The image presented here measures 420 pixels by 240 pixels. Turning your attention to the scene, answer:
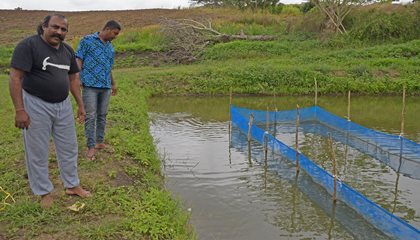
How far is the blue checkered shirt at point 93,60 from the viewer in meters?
5.32

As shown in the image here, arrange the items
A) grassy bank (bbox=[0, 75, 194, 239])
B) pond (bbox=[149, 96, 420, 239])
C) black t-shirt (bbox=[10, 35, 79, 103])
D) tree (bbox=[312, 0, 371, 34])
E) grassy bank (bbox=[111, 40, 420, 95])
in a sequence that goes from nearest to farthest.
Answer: black t-shirt (bbox=[10, 35, 79, 103]) < grassy bank (bbox=[0, 75, 194, 239]) < pond (bbox=[149, 96, 420, 239]) < grassy bank (bbox=[111, 40, 420, 95]) < tree (bbox=[312, 0, 371, 34])

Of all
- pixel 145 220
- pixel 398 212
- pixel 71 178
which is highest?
pixel 71 178

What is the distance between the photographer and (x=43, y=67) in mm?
3855

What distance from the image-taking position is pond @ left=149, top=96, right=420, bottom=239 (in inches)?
209

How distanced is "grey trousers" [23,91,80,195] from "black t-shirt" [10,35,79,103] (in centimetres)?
9

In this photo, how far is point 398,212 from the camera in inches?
225

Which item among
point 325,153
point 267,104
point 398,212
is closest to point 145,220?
point 398,212

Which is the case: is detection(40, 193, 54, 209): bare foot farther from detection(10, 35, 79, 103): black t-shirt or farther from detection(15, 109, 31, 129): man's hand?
detection(10, 35, 79, 103): black t-shirt

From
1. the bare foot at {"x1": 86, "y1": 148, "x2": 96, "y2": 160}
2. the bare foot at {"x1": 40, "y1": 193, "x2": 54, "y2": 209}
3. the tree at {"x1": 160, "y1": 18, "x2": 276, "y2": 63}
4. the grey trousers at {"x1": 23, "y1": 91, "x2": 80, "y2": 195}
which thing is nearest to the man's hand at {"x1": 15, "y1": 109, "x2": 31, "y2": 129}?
the grey trousers at {"x1": 23, "y1": 91, "x2": 80, "y2": 195}

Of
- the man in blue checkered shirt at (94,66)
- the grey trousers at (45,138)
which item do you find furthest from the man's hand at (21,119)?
the man in blue checkered shirt at (94,66)

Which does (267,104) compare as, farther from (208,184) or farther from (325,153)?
(208,184)

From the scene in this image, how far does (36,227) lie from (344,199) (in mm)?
3776

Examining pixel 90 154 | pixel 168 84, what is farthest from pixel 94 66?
pixel 168 84

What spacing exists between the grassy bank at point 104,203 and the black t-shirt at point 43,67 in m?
1.09
